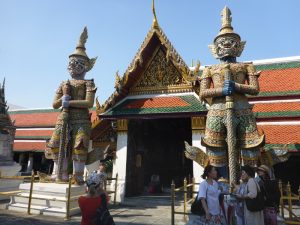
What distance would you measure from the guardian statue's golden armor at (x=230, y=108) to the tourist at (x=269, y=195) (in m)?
1.20

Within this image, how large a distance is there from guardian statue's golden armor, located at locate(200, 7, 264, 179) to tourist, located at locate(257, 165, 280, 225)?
120 centimetres

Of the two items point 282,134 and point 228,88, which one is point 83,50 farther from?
point 282,134

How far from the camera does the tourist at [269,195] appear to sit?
3.78 metres

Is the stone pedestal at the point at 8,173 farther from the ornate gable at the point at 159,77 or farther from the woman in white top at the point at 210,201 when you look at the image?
the woman in white top at the point at 210,201

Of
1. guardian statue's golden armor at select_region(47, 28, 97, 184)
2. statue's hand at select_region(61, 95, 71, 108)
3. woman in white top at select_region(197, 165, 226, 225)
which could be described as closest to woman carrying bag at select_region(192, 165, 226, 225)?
woman in white top at select_region(197, 165, 226, 225)

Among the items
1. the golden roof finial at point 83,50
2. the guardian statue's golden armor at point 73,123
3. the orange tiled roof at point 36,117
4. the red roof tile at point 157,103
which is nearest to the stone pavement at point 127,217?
the guardian statue's golden armor at point 73,123

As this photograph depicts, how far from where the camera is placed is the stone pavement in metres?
5.52

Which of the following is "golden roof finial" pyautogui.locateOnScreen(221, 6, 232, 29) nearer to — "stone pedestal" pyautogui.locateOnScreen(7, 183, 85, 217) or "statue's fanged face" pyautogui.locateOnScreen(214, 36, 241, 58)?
"statue's fanged face" pyautogui.locateOnScreen(214, 36, 241, 58)

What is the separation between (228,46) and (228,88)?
1.14 metres

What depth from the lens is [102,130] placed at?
9914mm

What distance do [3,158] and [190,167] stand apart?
25.7ft

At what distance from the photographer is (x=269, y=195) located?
3779mm

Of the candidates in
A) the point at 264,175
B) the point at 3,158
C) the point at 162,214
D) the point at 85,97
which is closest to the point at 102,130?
the point at 85,97

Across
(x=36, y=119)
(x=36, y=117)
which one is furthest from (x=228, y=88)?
(x=36, y=117)
